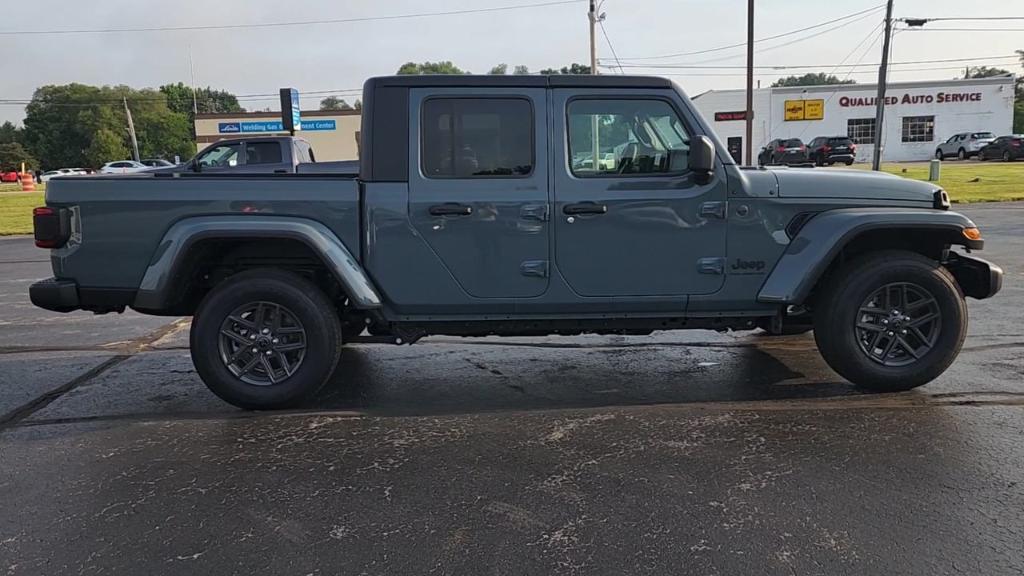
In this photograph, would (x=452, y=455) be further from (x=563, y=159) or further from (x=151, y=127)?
(x=151, y=127)

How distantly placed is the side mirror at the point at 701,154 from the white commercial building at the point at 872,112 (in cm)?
4830

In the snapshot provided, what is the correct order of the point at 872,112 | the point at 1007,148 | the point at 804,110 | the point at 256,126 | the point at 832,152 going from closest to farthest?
the point at 832,152 → the point at 1007,148 → the point at 872,112 → the point at 804,110 → the point at 256,126

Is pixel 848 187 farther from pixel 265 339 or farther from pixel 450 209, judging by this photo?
pixel 265 339

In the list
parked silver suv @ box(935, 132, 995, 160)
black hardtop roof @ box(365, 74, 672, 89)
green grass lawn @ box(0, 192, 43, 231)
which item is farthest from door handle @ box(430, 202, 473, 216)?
parked silver suv @ box(935, 132, 995, 160)

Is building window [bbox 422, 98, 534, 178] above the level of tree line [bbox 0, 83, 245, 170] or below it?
below

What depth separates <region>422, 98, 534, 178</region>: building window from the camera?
467 cm

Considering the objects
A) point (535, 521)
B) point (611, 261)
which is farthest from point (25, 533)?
point (611, 261)

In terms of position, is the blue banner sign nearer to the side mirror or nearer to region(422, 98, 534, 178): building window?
region(422, 98, 534, 178): building window

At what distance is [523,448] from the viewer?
405cm

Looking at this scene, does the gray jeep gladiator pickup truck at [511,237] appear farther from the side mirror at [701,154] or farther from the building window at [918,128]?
the building window at [918,128]

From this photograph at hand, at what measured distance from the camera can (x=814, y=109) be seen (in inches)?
2026

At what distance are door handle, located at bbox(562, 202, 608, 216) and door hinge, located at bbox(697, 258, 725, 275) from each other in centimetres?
73

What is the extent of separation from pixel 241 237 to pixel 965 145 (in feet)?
161

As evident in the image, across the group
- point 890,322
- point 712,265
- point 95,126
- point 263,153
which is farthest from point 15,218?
point 95,126
